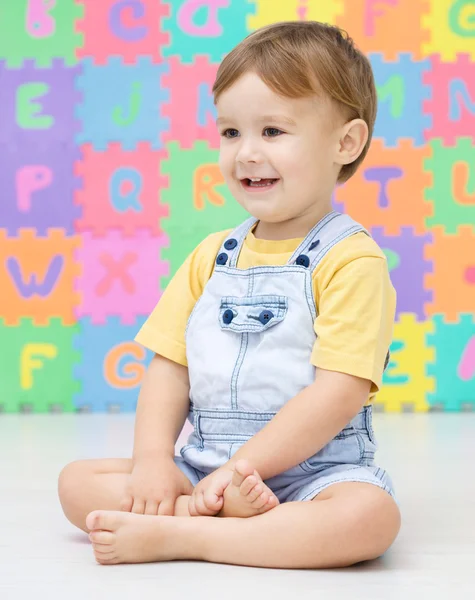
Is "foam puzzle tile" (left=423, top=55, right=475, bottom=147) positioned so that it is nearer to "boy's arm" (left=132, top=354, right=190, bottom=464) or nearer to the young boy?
the young boy

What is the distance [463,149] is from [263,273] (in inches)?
52.9

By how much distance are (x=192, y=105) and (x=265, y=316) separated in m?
1.36

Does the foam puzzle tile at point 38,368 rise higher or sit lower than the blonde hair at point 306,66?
lower

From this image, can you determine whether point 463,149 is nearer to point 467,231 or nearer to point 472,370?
point 467,231

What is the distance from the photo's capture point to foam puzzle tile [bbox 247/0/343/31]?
226 cm

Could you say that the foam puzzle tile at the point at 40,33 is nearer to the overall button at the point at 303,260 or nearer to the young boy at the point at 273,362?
the young boy at the point at 273,362

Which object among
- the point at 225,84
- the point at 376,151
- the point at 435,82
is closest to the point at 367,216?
the point at 376,151

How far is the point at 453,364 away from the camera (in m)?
2.20

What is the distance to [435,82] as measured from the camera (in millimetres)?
2242

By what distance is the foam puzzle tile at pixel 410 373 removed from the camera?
2.20 metres

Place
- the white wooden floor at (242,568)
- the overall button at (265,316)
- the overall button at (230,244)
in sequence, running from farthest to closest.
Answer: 1. the overall button at (230,244)
2. the overall button at (265,316)
3. the white wooden floor at (242,568)

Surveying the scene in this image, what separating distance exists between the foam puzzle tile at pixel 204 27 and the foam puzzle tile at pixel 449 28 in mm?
439

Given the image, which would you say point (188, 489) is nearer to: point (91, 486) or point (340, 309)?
point (91, 486)

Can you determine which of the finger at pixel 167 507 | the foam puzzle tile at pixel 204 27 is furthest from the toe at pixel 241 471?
the foam puzzle tile at pixel 204 27
